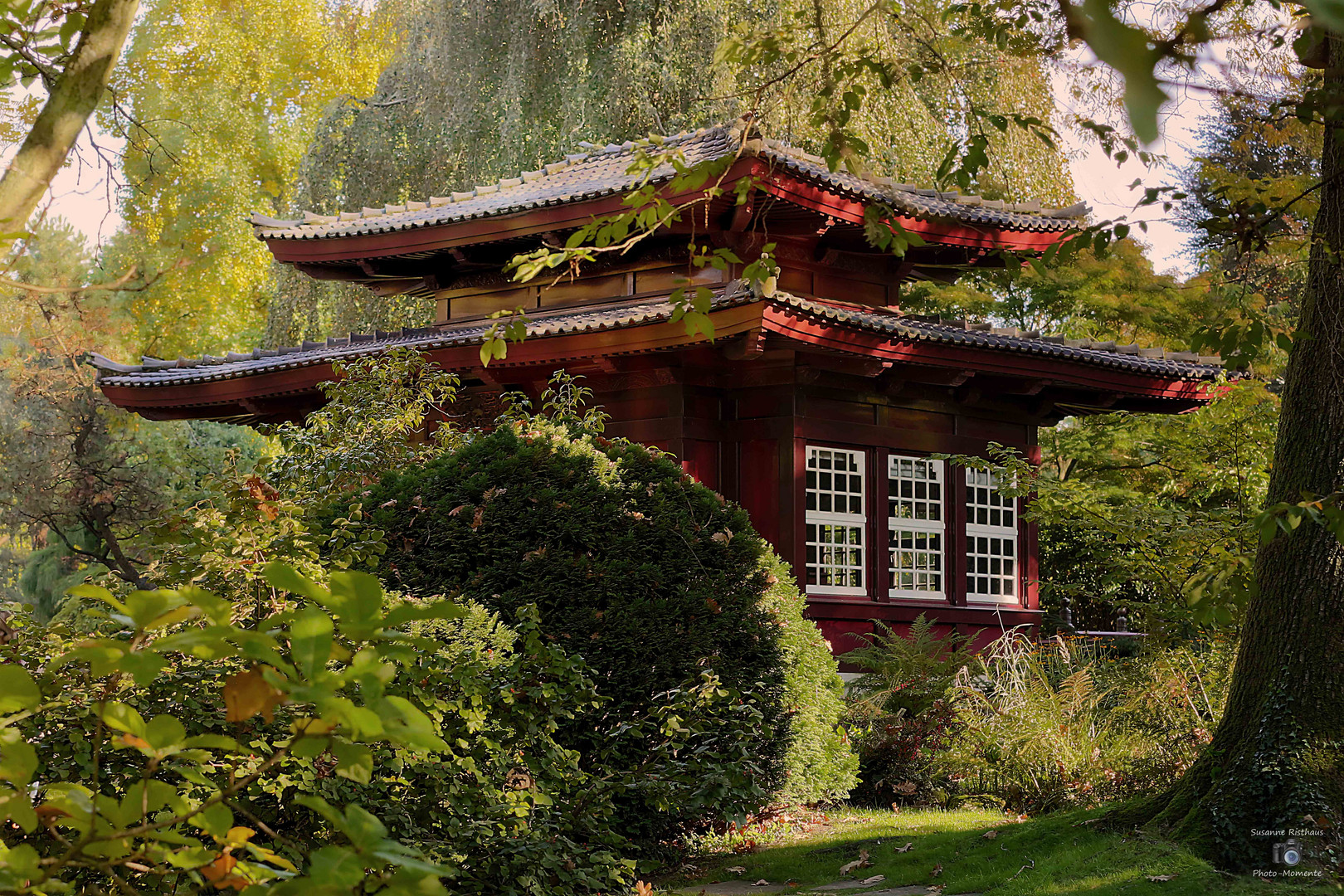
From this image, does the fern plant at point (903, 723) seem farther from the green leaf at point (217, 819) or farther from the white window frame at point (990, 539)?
the green leaf at point (217, 819)

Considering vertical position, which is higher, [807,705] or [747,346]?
[747,346]

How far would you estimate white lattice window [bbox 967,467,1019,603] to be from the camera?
12602 millimetres

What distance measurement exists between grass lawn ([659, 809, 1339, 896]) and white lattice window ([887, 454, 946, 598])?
4458 millimetres

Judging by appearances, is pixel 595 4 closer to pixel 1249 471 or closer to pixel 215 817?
pixel 1249 471

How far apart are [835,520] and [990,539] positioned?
87.7 inches

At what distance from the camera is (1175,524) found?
317 inches

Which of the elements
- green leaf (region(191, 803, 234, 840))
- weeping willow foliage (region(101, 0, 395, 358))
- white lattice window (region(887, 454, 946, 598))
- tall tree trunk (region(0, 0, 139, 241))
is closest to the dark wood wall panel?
white lattice window (region(887, 454, 946, 598))

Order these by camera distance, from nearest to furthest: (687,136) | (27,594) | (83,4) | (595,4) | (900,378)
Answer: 1. (83,4)
2. (687,136)
3. (900,378)
4. (595,4)
5. (27,594)

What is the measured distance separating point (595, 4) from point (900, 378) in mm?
8205

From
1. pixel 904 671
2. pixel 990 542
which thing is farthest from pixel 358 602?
pixel 990 542

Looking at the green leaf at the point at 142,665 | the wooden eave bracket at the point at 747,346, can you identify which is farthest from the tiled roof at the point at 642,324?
the green leaf at the point at 142,665

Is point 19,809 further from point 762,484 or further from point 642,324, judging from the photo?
point 762,484

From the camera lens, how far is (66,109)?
3121mm

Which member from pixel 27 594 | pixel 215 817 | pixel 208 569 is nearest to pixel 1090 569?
pixel 208 569
